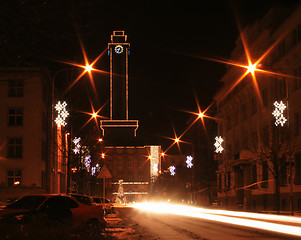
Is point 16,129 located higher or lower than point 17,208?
higher

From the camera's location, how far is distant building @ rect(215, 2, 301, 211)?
139ft

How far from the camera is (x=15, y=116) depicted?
56.2 metres

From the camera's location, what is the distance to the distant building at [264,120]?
4250 centimetres

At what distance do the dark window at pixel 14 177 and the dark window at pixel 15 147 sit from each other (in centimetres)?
159

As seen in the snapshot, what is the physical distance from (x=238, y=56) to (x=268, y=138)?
2497cm

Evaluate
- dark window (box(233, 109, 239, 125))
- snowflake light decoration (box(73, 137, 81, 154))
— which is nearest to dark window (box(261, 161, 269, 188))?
dark window (box(233, 109, 239, 125))

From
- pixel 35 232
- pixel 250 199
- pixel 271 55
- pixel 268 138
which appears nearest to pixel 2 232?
pixel 35 232

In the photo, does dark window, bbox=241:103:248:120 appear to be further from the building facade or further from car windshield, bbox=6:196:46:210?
the building facade

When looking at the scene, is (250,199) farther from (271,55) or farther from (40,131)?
(40,131)

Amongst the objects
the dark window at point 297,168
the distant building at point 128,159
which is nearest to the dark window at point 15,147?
the dark window at point 297,168

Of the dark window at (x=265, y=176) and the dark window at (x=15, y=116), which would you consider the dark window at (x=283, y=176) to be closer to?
the dark window at (x=265, y=176)

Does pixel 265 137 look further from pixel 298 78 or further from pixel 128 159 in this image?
pixel 128 159

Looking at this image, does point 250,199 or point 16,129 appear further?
point 250,199

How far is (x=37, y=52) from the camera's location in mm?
9055
